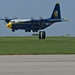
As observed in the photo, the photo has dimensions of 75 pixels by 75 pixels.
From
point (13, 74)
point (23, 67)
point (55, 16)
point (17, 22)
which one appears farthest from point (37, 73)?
point (55, 16)

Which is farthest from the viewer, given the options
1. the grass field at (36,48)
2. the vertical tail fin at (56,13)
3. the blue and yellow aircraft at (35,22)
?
the vertical tail fin at (56,13)

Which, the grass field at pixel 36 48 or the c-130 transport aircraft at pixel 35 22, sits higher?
the grass field at pixel 36 48

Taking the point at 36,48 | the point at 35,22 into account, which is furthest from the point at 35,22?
the point at 36,48

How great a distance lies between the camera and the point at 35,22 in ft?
390

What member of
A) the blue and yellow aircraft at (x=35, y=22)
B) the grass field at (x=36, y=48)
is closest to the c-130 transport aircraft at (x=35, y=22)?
the blue and yellow aircraft at (x=35, y=22)

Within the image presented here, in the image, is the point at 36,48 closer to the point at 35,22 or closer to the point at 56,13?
the point at 35,22

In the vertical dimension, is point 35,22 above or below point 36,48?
below

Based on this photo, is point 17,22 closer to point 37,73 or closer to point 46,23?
point 46,23

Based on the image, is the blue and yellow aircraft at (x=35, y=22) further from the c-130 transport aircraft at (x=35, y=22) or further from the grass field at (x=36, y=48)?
the grass field at (x=36, y=48)

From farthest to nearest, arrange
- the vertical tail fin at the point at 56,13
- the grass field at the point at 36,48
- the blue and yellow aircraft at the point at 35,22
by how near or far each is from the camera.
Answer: the vertical tail fin at the point at 56,13 < the blue and yellow aircraft at the point at 35,22 < the grass field at the point at 36,48

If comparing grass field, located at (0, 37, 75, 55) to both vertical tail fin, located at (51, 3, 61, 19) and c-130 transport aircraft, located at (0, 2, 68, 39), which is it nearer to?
c-130 transport aircraft, located at (0, 2, 68, 39)

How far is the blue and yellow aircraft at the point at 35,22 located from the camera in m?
110

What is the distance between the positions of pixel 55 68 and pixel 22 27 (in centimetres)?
9735

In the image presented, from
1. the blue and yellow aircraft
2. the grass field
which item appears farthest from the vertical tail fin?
the grass field
